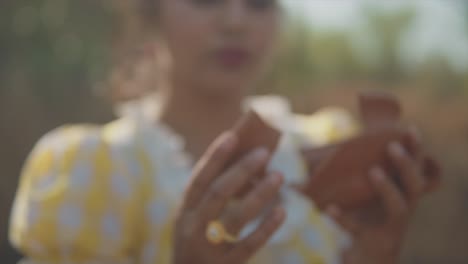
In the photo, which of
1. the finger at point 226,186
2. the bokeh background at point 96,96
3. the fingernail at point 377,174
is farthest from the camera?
the bokeh background at point 96,96

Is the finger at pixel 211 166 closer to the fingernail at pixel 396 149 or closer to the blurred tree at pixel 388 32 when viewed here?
the fingernail at pixel 396 149

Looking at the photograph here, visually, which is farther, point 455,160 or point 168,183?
point 455,160

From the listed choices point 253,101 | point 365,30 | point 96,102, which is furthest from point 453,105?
point 253,101

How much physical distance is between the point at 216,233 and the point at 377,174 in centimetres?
21

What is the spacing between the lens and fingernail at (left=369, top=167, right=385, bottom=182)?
39.2 inches

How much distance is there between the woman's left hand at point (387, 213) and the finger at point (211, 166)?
0.59ft

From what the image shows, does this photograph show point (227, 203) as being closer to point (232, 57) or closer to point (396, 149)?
point (396, 149)

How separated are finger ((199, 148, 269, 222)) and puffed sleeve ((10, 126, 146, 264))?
21 cm

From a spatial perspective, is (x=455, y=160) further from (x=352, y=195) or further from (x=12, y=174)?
(x=352, y=195)

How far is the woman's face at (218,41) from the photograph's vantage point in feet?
3.90

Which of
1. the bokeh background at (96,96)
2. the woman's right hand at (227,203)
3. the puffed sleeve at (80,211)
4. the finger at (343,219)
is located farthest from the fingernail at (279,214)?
the bokeh background at (96,96)

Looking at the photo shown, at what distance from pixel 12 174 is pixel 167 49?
7.94 feet

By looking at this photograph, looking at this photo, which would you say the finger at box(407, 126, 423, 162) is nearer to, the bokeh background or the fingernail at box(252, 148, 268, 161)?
the fingernail at box(252, 148, 268, 161)

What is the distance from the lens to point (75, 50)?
3.72m
